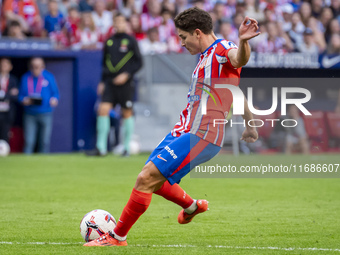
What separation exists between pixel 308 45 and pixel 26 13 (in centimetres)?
716

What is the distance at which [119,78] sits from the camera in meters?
14.3

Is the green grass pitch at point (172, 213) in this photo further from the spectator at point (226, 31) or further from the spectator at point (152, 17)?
the spectator at point (152, 17)

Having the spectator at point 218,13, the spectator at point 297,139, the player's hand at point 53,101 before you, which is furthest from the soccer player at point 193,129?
the spectator at point 218,13

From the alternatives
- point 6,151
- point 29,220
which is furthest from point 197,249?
Answer: point 6,151

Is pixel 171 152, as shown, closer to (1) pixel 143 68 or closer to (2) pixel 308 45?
(1) pixel 143 68

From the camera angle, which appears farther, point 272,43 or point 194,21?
point 272,43

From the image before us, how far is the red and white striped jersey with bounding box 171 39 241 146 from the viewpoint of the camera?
18.1 feet

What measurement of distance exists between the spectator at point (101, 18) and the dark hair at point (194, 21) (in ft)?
38.3

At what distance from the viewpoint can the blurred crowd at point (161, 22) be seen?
54.5ft

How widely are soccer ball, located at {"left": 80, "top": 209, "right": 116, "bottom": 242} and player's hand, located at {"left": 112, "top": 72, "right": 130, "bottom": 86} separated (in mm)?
8444

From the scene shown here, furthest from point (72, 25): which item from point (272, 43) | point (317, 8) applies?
point (317, 8)

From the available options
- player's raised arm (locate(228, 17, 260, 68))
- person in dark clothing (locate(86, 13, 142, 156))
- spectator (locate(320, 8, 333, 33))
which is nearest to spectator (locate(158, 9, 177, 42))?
person in dark clothing (locate(86, 13, 142, 156))

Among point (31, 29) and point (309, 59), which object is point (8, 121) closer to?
point (31, 29)

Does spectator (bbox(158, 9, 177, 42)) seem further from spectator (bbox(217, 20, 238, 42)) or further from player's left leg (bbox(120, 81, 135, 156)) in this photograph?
player's left leg (bbox(120, 81, 135, 156))
